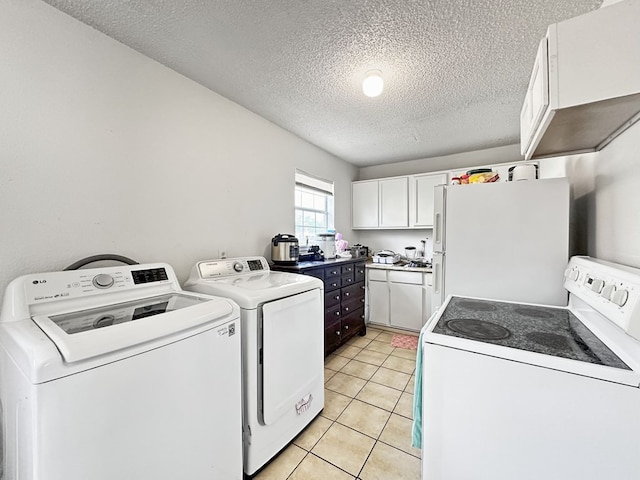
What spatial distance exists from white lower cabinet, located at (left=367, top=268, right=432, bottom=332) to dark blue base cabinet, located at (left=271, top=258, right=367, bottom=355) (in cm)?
33

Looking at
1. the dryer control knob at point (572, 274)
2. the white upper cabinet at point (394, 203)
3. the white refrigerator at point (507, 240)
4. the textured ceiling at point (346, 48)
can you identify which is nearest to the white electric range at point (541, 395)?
the dryer control knob at point (572, 274)

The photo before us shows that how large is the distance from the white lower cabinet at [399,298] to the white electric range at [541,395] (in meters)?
2.20

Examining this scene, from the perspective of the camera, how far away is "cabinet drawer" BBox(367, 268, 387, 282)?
3.59m

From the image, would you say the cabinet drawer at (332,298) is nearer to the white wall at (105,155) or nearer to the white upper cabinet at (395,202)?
the white wall at (105,155)

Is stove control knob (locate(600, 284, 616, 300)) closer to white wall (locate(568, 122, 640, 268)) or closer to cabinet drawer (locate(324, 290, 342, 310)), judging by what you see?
white wall (locate(568, 122, 640, 268))

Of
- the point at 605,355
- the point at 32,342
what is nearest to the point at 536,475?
the point at 605,355

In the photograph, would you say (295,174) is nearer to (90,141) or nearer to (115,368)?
(90,141)

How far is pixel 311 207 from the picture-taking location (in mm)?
3445

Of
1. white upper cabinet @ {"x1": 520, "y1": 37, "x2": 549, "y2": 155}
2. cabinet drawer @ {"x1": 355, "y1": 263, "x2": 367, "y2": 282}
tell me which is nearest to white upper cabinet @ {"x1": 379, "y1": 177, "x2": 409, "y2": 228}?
cabinet drawer @ {"x1": 355, "y1": 263, "x2": 367, "y2": 282}

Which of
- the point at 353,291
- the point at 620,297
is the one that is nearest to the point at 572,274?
the point at 620,297

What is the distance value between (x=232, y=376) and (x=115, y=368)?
513 millimetres

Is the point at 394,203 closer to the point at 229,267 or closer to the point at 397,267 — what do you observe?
the point at 397,267

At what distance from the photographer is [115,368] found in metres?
0.85

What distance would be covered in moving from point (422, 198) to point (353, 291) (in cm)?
170
